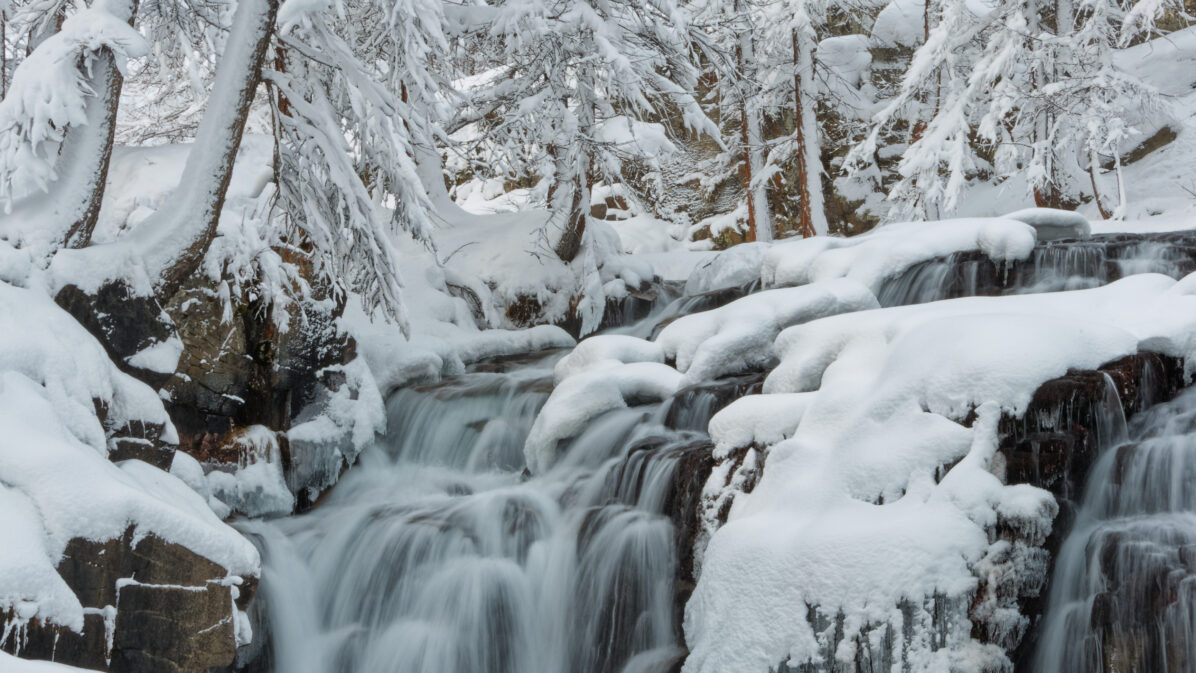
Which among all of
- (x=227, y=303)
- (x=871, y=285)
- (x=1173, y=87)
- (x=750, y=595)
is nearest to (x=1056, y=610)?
(x=750, y=595)

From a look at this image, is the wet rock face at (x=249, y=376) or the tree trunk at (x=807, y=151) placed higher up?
the tree trunk at (x=807, y=151)

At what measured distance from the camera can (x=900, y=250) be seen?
29.7 feet

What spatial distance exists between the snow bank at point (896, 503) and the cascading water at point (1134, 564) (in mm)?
264

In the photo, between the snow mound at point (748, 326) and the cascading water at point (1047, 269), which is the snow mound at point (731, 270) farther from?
the snow mound at point (748, 326)

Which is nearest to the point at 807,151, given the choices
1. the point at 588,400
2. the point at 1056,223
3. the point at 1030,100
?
the point at 1030,100

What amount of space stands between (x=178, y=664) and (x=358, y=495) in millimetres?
4031

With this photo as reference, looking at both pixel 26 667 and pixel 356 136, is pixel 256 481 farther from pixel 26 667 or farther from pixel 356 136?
pixel 26 667

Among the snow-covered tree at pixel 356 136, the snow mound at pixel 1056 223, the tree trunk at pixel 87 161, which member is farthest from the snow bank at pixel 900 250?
the tree trunk at pixel 87 161

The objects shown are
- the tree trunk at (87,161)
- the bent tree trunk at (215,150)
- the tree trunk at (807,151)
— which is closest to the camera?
the tree trunk at (87,161)

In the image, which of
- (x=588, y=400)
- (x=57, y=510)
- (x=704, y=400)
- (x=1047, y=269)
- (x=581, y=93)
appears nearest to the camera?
(x=57, y=510)

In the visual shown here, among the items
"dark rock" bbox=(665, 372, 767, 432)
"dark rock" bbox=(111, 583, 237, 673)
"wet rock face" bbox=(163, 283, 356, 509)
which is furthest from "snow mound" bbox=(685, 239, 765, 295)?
"dark rock" bbox=(111, 583, 237, 673)

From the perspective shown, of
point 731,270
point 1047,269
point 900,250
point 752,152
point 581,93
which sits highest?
point 581,93

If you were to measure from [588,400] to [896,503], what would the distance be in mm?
3482

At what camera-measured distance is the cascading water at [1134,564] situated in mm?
3852
